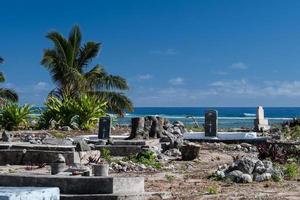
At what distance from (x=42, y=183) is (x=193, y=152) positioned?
836 centimetres

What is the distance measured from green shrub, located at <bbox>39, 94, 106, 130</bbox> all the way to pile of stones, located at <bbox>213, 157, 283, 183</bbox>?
1690cm

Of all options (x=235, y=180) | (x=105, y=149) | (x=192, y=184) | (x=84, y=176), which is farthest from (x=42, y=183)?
(x=105, y=149)

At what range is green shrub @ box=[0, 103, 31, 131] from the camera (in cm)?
2967

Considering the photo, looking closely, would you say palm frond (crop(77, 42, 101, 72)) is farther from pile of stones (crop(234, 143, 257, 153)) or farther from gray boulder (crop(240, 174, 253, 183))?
gray boulder (crop(240, 174, 253, 183))

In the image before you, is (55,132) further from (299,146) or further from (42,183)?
(42,183)

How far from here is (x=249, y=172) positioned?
44.6 feet

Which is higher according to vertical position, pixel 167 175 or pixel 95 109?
pixel 95 109

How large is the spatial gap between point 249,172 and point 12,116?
725 inches

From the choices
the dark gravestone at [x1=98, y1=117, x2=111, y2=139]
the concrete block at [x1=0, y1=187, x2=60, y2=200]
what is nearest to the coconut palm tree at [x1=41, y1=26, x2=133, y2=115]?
the dark gravestone at [x1=98, y1=117, x2=111, y2=139]

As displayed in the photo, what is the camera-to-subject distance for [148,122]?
23969 millimetres

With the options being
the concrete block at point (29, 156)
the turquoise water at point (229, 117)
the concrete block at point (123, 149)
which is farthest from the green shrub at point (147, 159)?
the turquoise water at point (229, 117)

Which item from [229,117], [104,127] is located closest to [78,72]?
[104,127]

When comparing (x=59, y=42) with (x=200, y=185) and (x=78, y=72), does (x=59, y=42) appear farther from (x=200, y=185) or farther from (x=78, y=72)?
(x=200, y=185)

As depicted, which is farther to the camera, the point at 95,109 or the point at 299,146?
the point at 95,109
